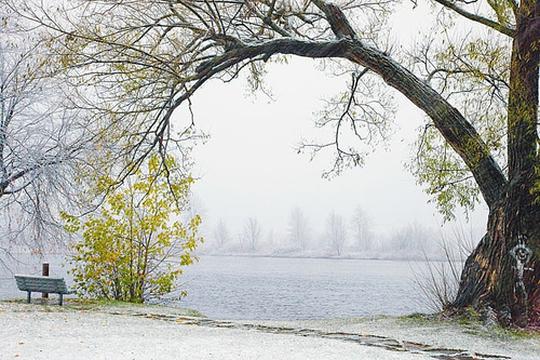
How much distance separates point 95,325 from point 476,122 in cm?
616

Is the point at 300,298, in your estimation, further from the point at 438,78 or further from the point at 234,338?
the point at 234,338

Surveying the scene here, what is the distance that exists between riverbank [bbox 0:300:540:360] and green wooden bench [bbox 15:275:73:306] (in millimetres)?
1125

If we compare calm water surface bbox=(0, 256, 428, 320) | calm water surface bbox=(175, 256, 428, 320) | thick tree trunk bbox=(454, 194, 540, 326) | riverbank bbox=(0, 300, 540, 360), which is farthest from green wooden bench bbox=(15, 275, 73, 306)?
thick tree trunk bbox=(454, 194, 540, 326)

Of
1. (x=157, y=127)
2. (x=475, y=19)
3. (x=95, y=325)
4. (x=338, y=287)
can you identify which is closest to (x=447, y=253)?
(x=475, y=19)

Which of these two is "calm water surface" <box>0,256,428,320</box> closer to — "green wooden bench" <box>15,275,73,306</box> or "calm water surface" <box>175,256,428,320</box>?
"calm water surface" <box>175,256,428,320</box>

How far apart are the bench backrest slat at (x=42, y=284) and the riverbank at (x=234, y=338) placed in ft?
3.68

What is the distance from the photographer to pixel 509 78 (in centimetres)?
866

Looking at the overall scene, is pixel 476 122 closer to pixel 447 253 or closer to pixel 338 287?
pixel 447 253

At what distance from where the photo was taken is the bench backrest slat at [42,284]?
33.8 feet

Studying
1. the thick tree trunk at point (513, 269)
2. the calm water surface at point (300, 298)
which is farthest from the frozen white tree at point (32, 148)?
the thick tree trunk at point (513, 269)

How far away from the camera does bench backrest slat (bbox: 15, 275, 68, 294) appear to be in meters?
10.3

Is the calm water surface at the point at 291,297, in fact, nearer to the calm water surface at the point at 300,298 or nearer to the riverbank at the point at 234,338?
the calm water surface at the point at 300,298

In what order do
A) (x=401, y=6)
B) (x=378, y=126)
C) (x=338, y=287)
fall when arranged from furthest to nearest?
(x=338, y=287), (x=378, y=126), (x=401, y=6)

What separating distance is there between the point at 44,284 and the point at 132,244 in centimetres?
203
